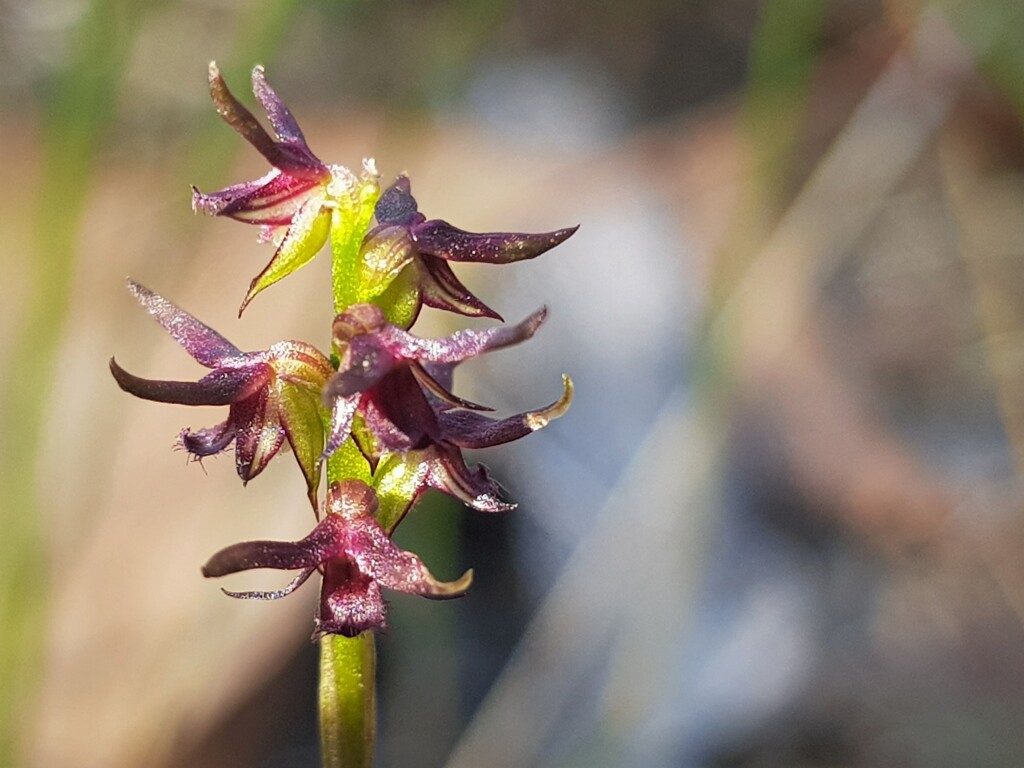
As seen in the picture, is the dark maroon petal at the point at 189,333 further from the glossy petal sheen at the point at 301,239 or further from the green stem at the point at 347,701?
the green stem at the point at 347,701

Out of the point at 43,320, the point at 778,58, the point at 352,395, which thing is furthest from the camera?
the point at 778,58

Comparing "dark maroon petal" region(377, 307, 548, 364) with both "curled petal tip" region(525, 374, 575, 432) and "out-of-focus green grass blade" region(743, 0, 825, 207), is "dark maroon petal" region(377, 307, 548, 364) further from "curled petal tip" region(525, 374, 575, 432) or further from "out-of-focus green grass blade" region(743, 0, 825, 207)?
"out-of-focus green grass blade" region(743, 0, 825, 207)

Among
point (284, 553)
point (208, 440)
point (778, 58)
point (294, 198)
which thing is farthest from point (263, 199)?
point (778, 58)

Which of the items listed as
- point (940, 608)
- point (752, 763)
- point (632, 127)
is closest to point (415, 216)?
point (752, 763)

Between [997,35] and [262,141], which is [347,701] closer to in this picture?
[262,141]

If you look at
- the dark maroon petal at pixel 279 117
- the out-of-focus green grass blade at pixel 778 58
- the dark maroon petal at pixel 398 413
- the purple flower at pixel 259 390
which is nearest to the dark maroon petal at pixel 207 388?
the purple flower at pixel 259 390

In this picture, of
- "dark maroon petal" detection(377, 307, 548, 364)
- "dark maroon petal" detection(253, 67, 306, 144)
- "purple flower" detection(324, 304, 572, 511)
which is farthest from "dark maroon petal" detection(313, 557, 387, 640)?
"dark maroon petal" detection(253, 67, 306, 144)
